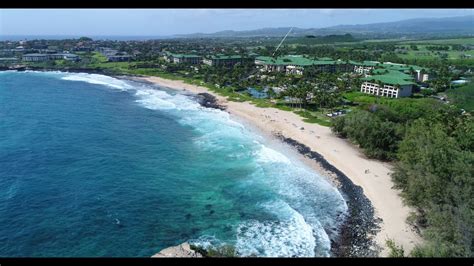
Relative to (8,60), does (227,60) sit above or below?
below

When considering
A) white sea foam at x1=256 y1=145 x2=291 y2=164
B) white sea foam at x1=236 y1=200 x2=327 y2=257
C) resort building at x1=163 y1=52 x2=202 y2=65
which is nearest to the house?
resort building at x1=163 y1=52 x2=202 y2=65

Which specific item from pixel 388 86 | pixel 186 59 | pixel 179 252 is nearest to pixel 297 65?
pixel 388 86

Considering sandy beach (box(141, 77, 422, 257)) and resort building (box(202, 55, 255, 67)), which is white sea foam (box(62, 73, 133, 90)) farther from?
resort building (box(202, 55, 255, 67))

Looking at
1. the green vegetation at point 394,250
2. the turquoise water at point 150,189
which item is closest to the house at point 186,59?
the turquoise water at point 150,189

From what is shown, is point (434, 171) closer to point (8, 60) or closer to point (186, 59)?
point (186, 59)

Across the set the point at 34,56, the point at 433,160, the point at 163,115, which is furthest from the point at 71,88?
the point at 433,160

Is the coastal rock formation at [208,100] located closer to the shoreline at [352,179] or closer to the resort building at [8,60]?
the shoreline at [352,179]

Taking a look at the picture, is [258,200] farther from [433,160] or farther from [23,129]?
[23,129]
